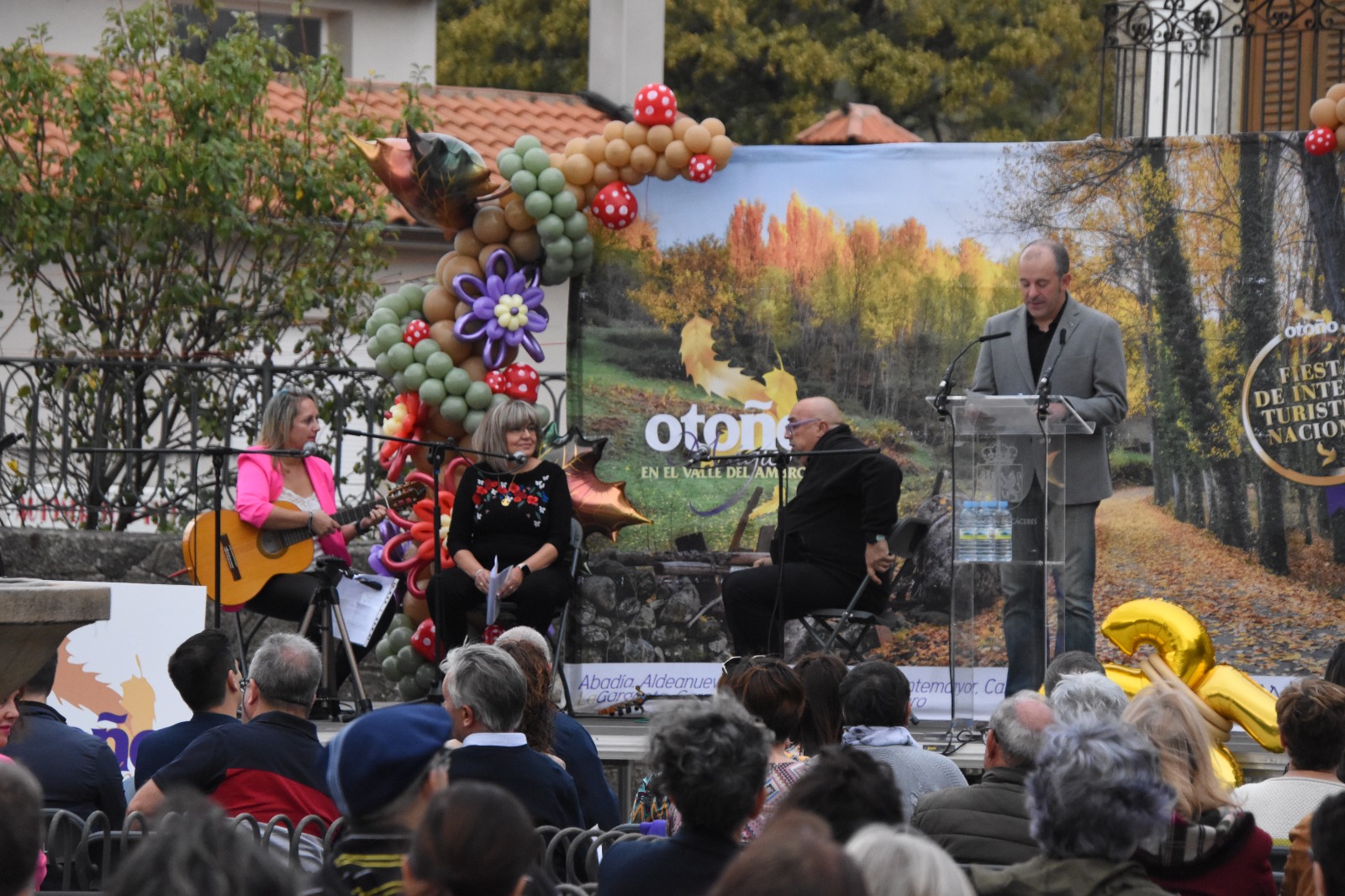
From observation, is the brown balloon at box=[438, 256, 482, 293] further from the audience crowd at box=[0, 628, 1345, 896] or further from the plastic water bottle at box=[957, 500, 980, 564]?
the audience crowd at box=[0, 628, 1345, 896]

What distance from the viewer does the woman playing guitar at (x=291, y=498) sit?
7719 millimetres

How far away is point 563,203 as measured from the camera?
8344 millimetres

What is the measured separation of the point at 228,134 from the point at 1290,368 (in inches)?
251

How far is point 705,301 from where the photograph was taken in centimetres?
845

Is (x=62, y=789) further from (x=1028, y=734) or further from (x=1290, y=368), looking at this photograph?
(x=1290, y=368)

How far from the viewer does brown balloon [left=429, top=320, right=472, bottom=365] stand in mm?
8422

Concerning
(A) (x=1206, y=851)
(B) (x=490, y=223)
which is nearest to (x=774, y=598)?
(B) (x=490, y=223)

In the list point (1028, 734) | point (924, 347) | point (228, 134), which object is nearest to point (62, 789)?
point (1028, 734)

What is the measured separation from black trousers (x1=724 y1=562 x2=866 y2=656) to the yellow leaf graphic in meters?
1.07

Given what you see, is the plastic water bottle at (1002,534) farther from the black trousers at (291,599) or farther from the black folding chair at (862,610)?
the black trousers at (291,599)

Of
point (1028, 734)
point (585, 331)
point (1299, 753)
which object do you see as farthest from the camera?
point (585, 331)

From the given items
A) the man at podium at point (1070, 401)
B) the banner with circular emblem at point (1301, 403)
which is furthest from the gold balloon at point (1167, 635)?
the banner with circular emblem at point (1301, 403)

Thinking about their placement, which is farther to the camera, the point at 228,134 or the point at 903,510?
the point at 228,134

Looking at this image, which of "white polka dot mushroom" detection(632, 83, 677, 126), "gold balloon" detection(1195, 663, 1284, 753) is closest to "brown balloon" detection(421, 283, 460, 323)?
"white polka dot mushroom" detection(632, 83, 677, 126)
